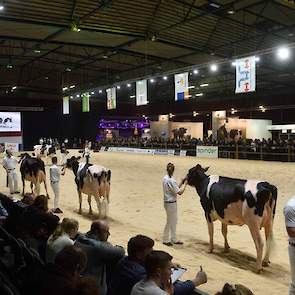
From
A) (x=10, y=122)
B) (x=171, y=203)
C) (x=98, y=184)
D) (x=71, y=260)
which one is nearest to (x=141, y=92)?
(x=98, y=184)

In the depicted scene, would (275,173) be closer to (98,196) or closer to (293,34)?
(293,34)

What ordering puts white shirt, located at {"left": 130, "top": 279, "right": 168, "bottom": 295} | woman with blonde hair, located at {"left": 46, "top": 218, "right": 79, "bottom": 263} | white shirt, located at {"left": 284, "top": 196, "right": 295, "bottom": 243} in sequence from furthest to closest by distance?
white shirt, located at {"left": 284, "top": 196, "right": 295, "bottom": 243} → woman with blonde hair, located at {"left": 46, "top": 218, "right": 79, "bottom": 263} → white shirt, located at {"left": 130, "top": 279, "right": 168, "bottom": 295}

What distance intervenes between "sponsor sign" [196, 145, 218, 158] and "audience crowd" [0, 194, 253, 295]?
944 inches

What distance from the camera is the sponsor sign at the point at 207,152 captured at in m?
27.6

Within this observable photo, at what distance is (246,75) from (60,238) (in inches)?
474

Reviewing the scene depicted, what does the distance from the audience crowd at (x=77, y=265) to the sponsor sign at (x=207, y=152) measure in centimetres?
2397

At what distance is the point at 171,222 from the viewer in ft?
23.8

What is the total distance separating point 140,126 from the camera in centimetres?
4556

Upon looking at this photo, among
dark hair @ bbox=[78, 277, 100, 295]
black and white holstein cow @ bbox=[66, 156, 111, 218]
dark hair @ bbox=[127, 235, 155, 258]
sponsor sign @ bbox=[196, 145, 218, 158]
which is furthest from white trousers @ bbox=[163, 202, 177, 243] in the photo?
sponsor sign @ bbox=[196, 145, 218, 158]

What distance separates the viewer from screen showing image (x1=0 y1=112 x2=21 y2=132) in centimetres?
3478

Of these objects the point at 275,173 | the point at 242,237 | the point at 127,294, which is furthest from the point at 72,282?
the point at 275,173

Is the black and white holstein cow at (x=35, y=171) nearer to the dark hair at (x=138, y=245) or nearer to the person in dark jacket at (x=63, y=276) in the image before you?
Result: the dark hair at (x=138, y=245)

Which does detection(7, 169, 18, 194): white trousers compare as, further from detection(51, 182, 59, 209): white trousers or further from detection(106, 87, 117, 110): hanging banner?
detection(106, 87, 117, 110): hanging banner

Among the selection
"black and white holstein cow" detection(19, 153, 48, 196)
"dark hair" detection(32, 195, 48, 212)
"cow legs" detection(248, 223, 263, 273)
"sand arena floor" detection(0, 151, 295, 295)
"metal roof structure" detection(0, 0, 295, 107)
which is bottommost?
"sand arena floor" detection(0, 151, 295, 295)
